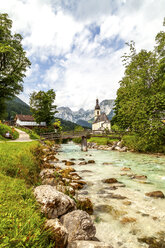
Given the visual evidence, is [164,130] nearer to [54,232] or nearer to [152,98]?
[152,98]

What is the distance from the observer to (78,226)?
3.35 metres

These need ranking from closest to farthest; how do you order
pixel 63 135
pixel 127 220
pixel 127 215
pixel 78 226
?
1. pixel 78 226
2. pixel 127 220
3. pixel 127 215
4. pixel 63 135

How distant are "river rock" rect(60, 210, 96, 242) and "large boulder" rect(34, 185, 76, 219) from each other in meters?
0.22

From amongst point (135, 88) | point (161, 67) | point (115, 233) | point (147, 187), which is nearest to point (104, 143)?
point (135, 88)

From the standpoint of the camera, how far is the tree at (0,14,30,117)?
72.6ft

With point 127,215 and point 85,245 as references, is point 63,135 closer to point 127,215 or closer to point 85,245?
point 127,215

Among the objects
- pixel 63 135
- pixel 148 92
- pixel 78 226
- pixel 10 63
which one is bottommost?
pixel 78 226

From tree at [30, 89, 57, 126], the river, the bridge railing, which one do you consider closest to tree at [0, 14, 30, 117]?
the bridge railing

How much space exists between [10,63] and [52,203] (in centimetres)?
2544

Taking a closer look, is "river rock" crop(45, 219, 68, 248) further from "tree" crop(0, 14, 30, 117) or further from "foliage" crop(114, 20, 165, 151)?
"tree" crop(0, 14, 30, 117)

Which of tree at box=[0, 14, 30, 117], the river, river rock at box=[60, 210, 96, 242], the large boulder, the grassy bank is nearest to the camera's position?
the grassy bank

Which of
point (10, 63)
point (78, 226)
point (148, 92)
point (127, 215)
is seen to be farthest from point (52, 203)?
point (10, 63)

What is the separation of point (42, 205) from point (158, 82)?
21.6 m

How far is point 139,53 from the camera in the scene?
20328 millimetres
